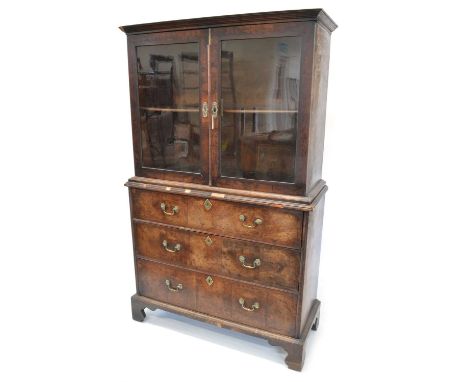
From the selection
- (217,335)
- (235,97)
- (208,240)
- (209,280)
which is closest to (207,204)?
(208,240)

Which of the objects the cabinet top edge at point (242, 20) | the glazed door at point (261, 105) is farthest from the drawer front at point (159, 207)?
the cabinet top edge at point (242, 20)

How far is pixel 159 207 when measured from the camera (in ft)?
6.52

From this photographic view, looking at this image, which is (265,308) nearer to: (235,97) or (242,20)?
(235,97)

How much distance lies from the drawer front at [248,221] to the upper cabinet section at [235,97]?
10 centimetres

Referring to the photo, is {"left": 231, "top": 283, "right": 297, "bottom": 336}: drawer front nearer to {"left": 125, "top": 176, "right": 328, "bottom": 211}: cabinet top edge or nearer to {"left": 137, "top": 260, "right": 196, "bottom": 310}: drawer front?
{"left": 137, "top": 260, "right": 196, "bottom": 310}: drawer front

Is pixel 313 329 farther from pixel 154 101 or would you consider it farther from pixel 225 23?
pixel 225 23

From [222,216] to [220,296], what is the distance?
1.54ft

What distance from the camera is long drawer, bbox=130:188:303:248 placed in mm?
1709

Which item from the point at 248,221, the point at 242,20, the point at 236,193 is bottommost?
Answer: the point at 248,221

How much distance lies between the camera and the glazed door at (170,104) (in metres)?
1.75

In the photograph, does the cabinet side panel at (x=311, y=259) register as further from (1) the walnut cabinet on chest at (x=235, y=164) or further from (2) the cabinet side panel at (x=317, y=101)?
(2) the cabinet side panel at (x=317, y=101)

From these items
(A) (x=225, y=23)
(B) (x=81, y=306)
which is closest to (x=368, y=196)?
(A) (x=225, y=23)

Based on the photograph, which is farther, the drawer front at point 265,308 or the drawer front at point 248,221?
the drawer front at point 265,308

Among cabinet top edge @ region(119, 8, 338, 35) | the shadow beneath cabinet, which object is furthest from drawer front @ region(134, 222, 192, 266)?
cabinet top edge @ region(119, 8, 338, 35)
